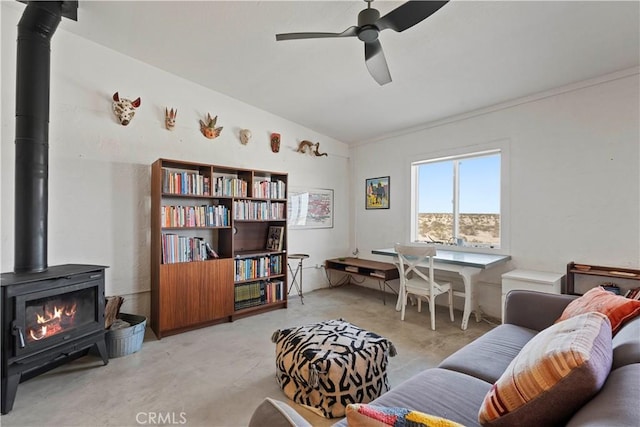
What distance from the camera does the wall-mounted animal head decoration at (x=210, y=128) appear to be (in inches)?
143

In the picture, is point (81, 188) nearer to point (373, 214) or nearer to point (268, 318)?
point (268, 318)

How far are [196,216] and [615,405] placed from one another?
335 centimetres

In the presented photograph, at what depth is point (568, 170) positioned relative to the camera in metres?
3.04

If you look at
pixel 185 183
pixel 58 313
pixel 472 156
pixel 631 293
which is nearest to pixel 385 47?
pixel 472 156

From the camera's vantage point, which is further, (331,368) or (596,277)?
(596,277)

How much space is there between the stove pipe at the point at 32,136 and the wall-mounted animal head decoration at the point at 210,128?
1502mm

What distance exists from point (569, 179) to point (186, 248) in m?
4.11

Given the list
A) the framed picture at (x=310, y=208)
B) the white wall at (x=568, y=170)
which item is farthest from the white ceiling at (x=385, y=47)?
the framed picture at (x=310, y=208)

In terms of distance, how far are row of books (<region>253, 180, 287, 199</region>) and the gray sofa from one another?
2829mm

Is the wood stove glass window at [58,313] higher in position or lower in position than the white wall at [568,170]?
lower

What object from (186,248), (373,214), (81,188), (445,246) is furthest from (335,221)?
(81,188)

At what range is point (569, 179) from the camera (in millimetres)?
3037

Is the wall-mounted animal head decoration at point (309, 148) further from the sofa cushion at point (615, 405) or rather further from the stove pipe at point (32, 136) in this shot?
the sofa cushion at point (615, 405)

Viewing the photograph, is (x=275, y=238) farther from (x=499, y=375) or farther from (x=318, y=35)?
(x=499, y=375)
